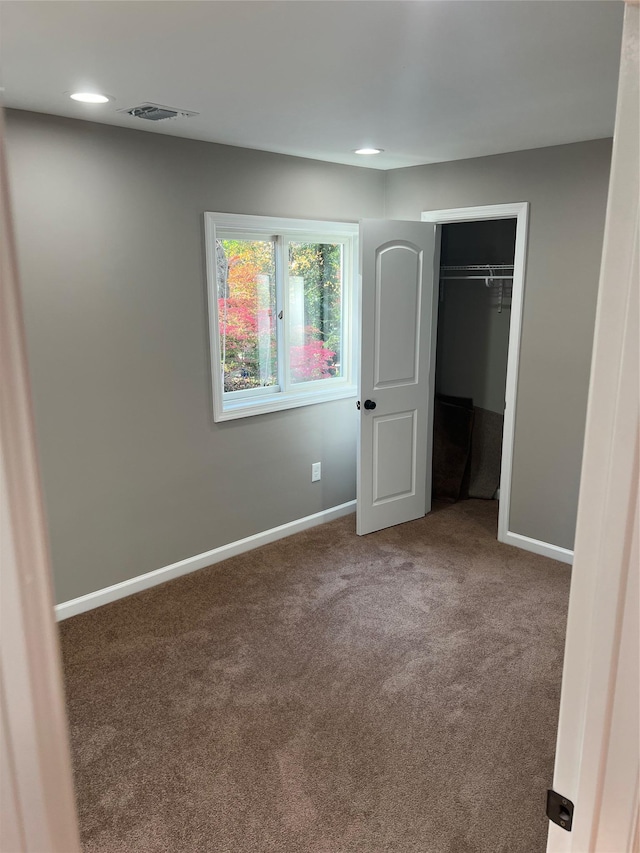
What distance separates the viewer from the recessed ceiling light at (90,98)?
8.07ft

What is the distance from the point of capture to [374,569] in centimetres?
382

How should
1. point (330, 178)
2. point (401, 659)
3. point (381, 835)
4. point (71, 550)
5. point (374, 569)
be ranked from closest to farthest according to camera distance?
point (381, 835) < point (401, 659) < point (71, 550) < point (374, 569) < point (330, 178)

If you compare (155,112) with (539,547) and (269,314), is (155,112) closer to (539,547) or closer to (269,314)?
(269,314)

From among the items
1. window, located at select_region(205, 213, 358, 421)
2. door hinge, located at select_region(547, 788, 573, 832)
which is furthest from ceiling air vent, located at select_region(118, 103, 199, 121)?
door hinge, located at select_region(547, 788, 573, 832)

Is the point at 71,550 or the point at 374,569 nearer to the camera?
the point at 71,550

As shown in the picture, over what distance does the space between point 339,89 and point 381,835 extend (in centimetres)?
258

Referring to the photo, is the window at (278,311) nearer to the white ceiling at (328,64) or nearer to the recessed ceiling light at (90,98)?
the white ceiling at (328,64)

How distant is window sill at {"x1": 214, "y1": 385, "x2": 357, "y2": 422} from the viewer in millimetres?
3818

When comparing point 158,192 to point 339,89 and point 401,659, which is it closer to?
point 339,89

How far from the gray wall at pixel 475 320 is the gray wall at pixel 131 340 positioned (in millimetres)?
1287

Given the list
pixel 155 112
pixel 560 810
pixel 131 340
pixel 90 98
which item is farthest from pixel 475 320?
pixel 560 810

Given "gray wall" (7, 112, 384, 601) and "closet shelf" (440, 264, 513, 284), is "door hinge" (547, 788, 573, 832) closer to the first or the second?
"gray wall" (7, 112, 384, 601)

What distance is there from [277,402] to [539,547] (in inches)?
74.4

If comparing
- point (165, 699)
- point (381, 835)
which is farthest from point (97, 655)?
point (381, 835)
